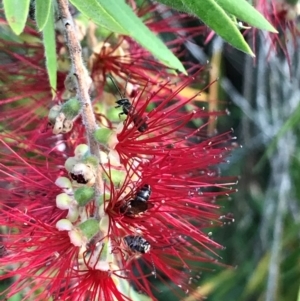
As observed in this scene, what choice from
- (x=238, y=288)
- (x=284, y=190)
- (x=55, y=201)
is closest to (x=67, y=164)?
(x=55, y=201)

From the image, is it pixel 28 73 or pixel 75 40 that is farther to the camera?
pixel 28 73

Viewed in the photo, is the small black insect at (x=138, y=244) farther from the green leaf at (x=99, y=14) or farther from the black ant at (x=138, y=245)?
the green leaf at (x=99, y=14)

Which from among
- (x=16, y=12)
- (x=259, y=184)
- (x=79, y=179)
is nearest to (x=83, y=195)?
(x=79, y=179)

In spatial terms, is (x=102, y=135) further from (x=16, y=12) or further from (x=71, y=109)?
(x=16, y=12)

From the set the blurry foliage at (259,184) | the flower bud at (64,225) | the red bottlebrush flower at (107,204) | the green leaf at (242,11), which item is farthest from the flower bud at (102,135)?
the blurry foliage at (259,184)

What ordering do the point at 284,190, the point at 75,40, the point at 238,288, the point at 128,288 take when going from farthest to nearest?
the point at 238,288
the point at 284,190
the point at 128,288
the point at 75,40

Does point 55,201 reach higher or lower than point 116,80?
lower

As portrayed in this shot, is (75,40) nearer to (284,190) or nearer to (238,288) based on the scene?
(284,190)
